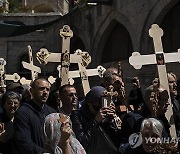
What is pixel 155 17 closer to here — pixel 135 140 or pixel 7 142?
pixel 7 142

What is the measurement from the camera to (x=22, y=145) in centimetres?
438

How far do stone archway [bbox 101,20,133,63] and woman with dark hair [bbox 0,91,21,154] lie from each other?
392 inches

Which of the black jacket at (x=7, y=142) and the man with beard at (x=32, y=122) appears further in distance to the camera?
the black jacket at (x=7, y=142)

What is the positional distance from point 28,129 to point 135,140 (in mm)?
1275

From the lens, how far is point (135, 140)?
375cm

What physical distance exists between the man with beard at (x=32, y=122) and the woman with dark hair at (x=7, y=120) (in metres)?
0.23

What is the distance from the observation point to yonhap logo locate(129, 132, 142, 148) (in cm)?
366

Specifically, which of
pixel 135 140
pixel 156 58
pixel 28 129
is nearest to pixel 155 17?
pixel 156 58

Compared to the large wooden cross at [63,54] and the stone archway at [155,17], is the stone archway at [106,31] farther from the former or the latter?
the large wooden cross at [63,54]

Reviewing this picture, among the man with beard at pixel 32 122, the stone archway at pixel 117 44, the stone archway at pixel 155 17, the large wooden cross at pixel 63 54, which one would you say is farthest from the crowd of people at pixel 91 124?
the stone archway at pixel 117 44

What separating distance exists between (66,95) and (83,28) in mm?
12398

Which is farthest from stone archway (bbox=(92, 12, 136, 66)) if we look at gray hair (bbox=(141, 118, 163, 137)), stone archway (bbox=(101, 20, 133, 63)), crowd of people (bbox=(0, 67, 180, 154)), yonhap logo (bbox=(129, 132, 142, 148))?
gray hair (bbox=(141, 118, 163, 137))

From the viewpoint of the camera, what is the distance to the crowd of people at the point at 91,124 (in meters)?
3.46

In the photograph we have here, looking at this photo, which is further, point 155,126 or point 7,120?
point 7,120
